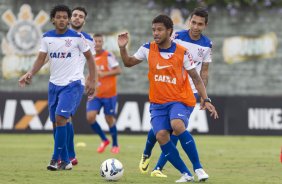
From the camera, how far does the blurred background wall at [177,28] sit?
27.3 m

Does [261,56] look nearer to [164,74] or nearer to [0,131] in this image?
[0,131]

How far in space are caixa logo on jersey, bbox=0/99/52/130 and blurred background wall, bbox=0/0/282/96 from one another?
3.00 m

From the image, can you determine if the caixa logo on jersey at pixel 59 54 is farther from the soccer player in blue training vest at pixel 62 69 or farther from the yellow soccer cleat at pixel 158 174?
the yellow soccer cleat at pixel 158 174

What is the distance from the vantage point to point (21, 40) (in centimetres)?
2733

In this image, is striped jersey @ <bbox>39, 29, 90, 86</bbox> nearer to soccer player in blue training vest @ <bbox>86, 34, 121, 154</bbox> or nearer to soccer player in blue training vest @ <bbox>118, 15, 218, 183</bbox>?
soccer player in blue training vest @ <bbox>118, 15, 218, 183</bbox>

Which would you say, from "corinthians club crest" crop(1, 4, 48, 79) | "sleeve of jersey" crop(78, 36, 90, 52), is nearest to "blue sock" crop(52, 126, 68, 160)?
"sleeve of jersey" crop(78, 36, 90, 52)

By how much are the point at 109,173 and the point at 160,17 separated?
213 centimetres

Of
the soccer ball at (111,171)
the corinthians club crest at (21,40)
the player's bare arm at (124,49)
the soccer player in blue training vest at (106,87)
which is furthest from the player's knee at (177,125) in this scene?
the corinthians club crest at (21,40)

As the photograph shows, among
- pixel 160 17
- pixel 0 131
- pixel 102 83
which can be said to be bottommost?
pixel 0 131

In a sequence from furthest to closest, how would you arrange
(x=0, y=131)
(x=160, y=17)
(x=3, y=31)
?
1. (x=3, y=31)
2. (x=0, y=131)
3. (x=160, y=17)

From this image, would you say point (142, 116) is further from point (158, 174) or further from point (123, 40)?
point (123, 40)

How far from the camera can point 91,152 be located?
18078 millimetres

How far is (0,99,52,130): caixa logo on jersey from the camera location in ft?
80.2

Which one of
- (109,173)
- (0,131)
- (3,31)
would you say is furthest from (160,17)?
(3,31)
